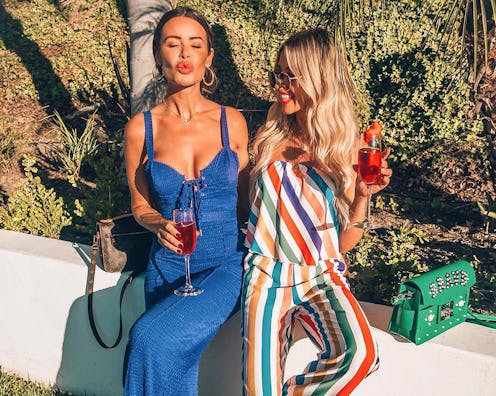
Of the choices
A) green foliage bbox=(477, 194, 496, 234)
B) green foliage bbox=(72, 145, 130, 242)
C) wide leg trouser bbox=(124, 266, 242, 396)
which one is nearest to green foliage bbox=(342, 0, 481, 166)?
green foliage bbox=(477, 194, 496, 234)

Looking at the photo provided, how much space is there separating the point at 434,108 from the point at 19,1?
749cm

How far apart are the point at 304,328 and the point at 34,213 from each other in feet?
7.76

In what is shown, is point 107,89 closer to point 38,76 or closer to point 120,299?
point 38,76

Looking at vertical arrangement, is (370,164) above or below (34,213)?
above

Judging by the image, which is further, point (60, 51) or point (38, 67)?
point (60, 51)

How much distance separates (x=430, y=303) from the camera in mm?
2553

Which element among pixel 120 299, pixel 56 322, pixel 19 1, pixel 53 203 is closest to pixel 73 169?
pixel 53 203

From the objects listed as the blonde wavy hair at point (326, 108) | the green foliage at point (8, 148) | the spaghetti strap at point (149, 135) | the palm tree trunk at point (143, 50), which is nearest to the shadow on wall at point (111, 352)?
the spaghetti strap at point (149, 135)

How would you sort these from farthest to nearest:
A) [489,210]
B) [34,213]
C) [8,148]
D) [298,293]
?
[8,148] < [489,210] < [34,213] < [298,293]

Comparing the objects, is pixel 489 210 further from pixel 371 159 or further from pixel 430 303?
pixel 371 159

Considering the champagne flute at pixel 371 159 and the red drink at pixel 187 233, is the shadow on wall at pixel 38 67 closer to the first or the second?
the red drink at pixel 187 233

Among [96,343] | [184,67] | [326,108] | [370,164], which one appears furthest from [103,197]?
[370,164]

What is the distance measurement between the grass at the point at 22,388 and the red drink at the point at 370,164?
2.29 metres

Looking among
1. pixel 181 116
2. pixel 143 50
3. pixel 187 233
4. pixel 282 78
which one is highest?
pixel 143 50
